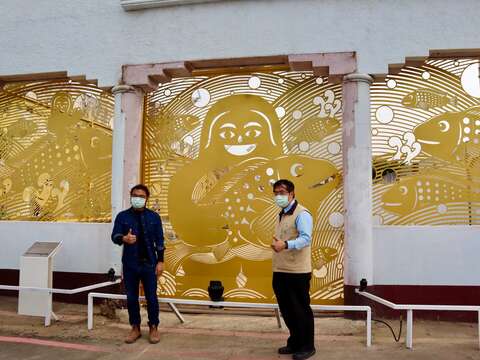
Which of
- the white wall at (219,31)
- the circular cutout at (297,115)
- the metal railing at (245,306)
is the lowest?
the metal railing at (245,306)

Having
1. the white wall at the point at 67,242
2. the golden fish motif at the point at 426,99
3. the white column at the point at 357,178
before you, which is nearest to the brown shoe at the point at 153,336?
the white wall at the point at 67,242

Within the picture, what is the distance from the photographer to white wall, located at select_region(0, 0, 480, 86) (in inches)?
239

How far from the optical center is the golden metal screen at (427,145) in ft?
20.0

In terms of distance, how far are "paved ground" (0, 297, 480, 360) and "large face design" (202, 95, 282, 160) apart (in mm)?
2305

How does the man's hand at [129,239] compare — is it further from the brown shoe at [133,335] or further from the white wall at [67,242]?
the white wall at [67,242]

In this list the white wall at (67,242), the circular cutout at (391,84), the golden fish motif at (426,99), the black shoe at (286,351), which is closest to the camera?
the black shoe at (286,351)

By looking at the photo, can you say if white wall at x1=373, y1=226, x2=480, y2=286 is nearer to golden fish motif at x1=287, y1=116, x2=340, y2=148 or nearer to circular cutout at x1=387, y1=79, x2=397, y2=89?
golden fish motif at x1=287, y1=116, x2=340, y2=148

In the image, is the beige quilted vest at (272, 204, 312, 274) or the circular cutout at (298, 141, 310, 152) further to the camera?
the circular cutout at (298, 141, 310, 152)

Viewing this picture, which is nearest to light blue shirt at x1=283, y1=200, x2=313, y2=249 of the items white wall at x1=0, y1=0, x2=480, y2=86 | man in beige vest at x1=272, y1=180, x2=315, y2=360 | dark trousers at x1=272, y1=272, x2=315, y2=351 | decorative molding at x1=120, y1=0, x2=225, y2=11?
man in beige vest at x1=272, y1=180, x2=315, y2=360

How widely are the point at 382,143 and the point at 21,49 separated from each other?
18.2 feet

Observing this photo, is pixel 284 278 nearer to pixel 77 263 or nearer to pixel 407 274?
pixel 407 274

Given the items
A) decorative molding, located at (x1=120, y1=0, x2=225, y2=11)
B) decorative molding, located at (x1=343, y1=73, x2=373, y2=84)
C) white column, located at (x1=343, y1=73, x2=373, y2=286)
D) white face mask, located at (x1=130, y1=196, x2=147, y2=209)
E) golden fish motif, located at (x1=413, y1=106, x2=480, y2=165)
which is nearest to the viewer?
white face mask, located at (x1=130, y1=196, x2=147, y2=209)

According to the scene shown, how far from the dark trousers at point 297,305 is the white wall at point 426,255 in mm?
1959

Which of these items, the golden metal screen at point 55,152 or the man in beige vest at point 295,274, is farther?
the golden metal screen at point 55,152
